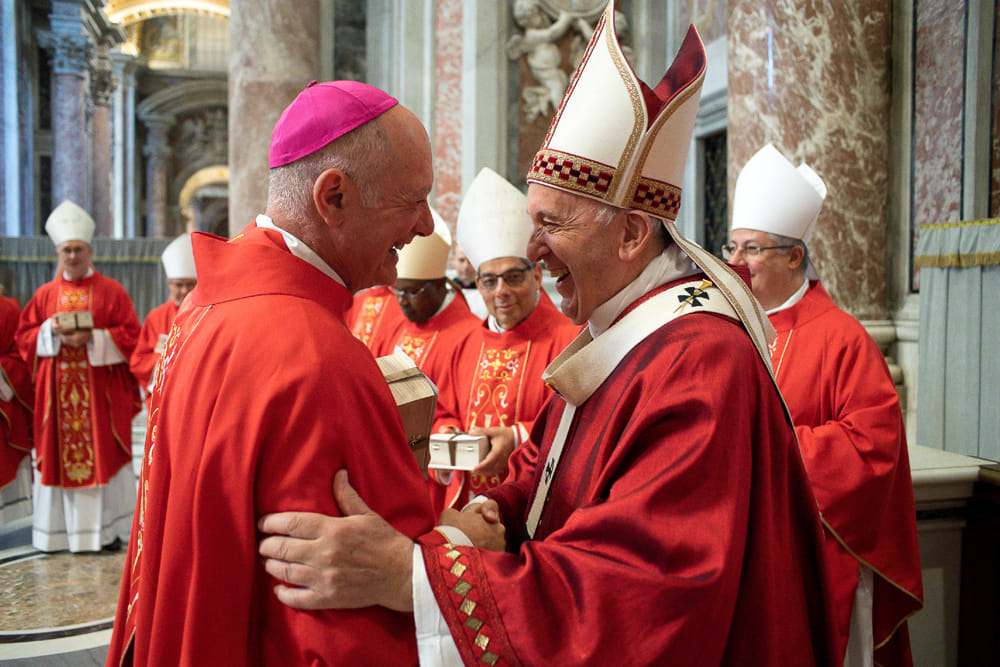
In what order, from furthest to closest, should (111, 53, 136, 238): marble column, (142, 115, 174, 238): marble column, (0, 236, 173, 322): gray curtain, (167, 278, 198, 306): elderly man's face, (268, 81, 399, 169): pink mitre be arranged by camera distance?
(142, 115, 174, 238): marble column < (111, 53, 136, 238): marble column < (0, 236, 173, 322): gray curtain < (167, 278, 198, 306): elderly man's face < (268, 81, 399, 169): pink mitre

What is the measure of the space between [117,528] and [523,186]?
4.25 meters

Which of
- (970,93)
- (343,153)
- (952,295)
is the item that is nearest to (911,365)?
(952,295)

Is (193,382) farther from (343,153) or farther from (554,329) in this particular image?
(554,329)

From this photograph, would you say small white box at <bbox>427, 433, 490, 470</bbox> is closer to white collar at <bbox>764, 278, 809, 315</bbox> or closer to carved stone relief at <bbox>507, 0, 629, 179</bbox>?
white collar at <bbox>764, 278, 809, 315</bbox>

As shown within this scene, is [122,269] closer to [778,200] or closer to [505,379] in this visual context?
[505,379]

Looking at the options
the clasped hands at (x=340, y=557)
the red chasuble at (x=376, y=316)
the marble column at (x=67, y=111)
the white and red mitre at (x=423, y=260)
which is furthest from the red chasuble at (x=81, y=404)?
the marble column at (x=67, y=111)

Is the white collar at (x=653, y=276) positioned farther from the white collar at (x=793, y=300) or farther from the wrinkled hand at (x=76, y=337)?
the wrinkled hand at (x=76, y=337)

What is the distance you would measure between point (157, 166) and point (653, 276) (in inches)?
1163

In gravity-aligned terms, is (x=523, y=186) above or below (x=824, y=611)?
above

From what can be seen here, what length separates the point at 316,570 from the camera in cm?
118

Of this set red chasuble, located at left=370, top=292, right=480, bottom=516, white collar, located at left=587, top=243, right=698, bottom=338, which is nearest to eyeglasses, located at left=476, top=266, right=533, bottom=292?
red chasuble, located at left=370, top=292, right=480, bottom=516

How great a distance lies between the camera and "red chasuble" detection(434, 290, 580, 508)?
3727 millimetres

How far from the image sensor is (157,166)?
2806cm

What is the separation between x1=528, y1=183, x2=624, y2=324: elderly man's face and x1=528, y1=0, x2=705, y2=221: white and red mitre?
3cm
